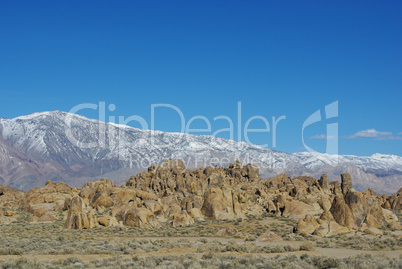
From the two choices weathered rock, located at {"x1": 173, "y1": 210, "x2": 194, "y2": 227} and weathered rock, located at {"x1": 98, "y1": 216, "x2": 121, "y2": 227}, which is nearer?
weathered rock, located at {"x1": 98, "y1": 216, "x2": 121, "y2": 227}

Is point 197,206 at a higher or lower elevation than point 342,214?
lower

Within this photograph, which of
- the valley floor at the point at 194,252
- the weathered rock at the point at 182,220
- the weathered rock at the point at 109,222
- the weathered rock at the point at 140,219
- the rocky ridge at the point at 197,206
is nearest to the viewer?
→ the valley floor at the point at 194,252

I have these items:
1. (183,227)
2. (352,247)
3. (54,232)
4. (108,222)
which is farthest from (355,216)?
(54,232)

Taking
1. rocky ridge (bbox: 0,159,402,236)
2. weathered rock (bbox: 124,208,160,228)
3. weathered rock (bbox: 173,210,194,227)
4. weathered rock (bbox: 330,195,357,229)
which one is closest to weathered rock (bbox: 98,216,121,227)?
rocky ridge (bbox: 0,159,402,236)

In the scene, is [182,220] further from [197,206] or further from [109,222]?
[197,206]

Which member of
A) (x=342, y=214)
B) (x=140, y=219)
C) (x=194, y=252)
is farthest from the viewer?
(x=140, y=219)

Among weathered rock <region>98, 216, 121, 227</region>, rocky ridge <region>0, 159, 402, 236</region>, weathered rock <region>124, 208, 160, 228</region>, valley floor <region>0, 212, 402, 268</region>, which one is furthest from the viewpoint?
weathered rock <region>124, 208, 160, 228</region>

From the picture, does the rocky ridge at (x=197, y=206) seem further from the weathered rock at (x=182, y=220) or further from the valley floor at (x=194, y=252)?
the valley floor at (x=194, y=252)

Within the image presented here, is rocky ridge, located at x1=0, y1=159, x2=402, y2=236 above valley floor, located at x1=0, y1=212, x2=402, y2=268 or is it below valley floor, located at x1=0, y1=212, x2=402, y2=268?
below

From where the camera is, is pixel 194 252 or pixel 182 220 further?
pixel 182 220

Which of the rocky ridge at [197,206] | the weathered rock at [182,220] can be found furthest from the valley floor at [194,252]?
the weathered rock at [182,220]

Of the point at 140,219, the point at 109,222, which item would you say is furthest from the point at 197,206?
the point at 109,222

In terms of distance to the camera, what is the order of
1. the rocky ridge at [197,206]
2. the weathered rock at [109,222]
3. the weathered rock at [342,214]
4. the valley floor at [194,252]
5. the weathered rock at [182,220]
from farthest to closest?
1. the weathered rock at [182,220]
2. the weathered rock at [109,222]
3. the rocky ridge at [197,206]
4. the weathered rock at [342,214]
5. the valley floor at [194,252]

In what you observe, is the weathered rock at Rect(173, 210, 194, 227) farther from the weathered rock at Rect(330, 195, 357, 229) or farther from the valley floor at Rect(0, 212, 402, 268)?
the weathered rock at Rect(330, 195, 357, 229)
